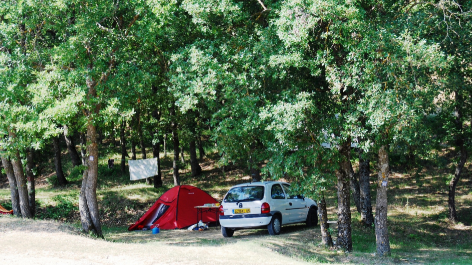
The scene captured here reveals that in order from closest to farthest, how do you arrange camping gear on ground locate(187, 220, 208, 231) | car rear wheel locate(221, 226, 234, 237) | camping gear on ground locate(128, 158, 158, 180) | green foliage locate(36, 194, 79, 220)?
car rear wheel locate(221, 226, 234, 237), camping gear on ground locate(187, 220, 208, 231), green foliage locate(36, 194, 79, 220), camping gear on ground locate(128, 158, 158, 180)

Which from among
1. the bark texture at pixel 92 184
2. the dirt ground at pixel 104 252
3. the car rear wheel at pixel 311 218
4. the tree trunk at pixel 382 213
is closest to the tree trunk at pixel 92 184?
the bark texture at pixel 92 184

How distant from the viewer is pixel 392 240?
566 inches

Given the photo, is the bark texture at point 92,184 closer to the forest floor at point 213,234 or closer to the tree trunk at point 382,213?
the forest floor at point 213,234

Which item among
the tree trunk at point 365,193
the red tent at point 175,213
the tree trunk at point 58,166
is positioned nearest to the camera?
the tree trunk at point 365,193

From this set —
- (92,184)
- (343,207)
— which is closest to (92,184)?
(92,184)

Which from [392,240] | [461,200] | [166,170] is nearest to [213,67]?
[392,240]

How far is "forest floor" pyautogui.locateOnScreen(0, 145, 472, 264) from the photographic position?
812 centimetres

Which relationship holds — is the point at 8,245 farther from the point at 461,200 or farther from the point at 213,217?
the point at 461,200

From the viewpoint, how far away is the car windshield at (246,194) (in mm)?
12445

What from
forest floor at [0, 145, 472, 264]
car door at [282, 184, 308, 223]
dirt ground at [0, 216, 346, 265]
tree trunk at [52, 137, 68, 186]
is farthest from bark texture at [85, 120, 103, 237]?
tree trunk at [52, 137, 68, 186]

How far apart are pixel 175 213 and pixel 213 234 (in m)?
2.75

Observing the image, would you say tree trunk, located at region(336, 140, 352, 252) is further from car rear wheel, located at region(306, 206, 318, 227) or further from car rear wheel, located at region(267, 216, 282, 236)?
car rear wheel, located at region(306, 206, 318, 227)

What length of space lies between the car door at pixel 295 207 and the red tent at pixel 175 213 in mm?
3977

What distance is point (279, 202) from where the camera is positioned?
41.9 feet
